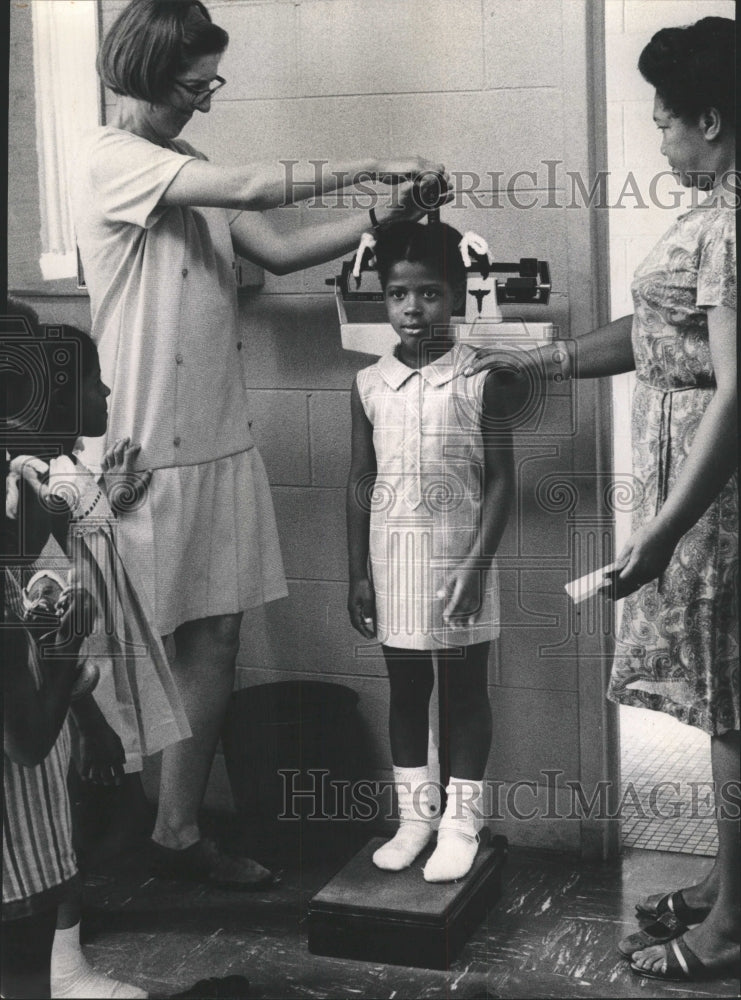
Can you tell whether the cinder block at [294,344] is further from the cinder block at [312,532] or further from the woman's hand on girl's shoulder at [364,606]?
the woman's hand on girl's shoulder at [364,606]

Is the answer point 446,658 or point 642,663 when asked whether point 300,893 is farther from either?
point 642,663

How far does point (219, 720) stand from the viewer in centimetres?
211

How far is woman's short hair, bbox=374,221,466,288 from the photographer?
1904 millimetres

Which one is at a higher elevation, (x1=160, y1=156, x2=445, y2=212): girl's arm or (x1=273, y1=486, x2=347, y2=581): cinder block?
(x1=160, y1=156, x2=445, y2=212): girl's arm

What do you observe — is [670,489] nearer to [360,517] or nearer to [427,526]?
[427,526]

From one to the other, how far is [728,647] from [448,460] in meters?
0.51

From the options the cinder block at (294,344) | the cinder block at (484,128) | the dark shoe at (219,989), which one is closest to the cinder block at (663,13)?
the cinder block at (484,128)

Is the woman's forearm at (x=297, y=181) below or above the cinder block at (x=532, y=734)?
above

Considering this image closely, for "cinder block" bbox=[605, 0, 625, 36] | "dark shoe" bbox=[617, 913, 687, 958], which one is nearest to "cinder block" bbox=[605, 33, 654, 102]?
"cinder block" bbox=[605, 0, 625, 36]

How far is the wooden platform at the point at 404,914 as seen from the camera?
6.40 feet

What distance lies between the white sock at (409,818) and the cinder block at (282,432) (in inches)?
20.2

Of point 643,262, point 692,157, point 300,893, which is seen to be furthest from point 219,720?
point 692,157

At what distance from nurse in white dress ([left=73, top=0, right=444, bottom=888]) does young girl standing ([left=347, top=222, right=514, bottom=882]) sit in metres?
0.13

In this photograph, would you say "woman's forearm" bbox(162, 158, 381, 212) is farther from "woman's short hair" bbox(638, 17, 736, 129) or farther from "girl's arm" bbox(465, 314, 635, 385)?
"woman's short hair" bbox(638, 17, 736, 129)
